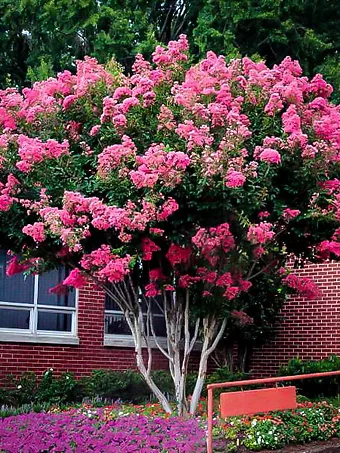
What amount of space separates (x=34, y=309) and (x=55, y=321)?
605 mm

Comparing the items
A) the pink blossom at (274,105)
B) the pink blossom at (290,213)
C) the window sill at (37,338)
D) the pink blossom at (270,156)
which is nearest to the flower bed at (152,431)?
the pink blossom at (290,213)

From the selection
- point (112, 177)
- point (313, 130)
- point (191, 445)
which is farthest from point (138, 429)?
point (313, 130)

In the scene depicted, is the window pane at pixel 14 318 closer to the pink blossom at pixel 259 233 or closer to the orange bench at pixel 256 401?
the orange bench at pixel 256 401

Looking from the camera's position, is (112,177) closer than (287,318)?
Yes

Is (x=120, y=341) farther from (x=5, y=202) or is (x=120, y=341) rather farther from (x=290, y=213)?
(x=290, y=213)

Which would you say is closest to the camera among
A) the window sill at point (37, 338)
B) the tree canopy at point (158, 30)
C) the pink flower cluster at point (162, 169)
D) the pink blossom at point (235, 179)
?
the pink blossom at point (235, 179)

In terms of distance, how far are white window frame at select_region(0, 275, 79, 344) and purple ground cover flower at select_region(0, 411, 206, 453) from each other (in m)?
4.17

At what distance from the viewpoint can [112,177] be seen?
845 cm

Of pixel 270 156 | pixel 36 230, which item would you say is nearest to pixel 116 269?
pixel 36 230

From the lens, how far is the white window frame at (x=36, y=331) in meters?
13.4

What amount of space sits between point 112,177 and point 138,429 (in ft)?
8.87

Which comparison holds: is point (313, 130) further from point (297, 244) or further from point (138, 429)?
point (138, 429)

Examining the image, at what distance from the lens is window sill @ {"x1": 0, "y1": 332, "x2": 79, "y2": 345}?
Answer: 1323 cm

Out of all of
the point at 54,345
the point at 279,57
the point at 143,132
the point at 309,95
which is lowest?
the point at 54,345
